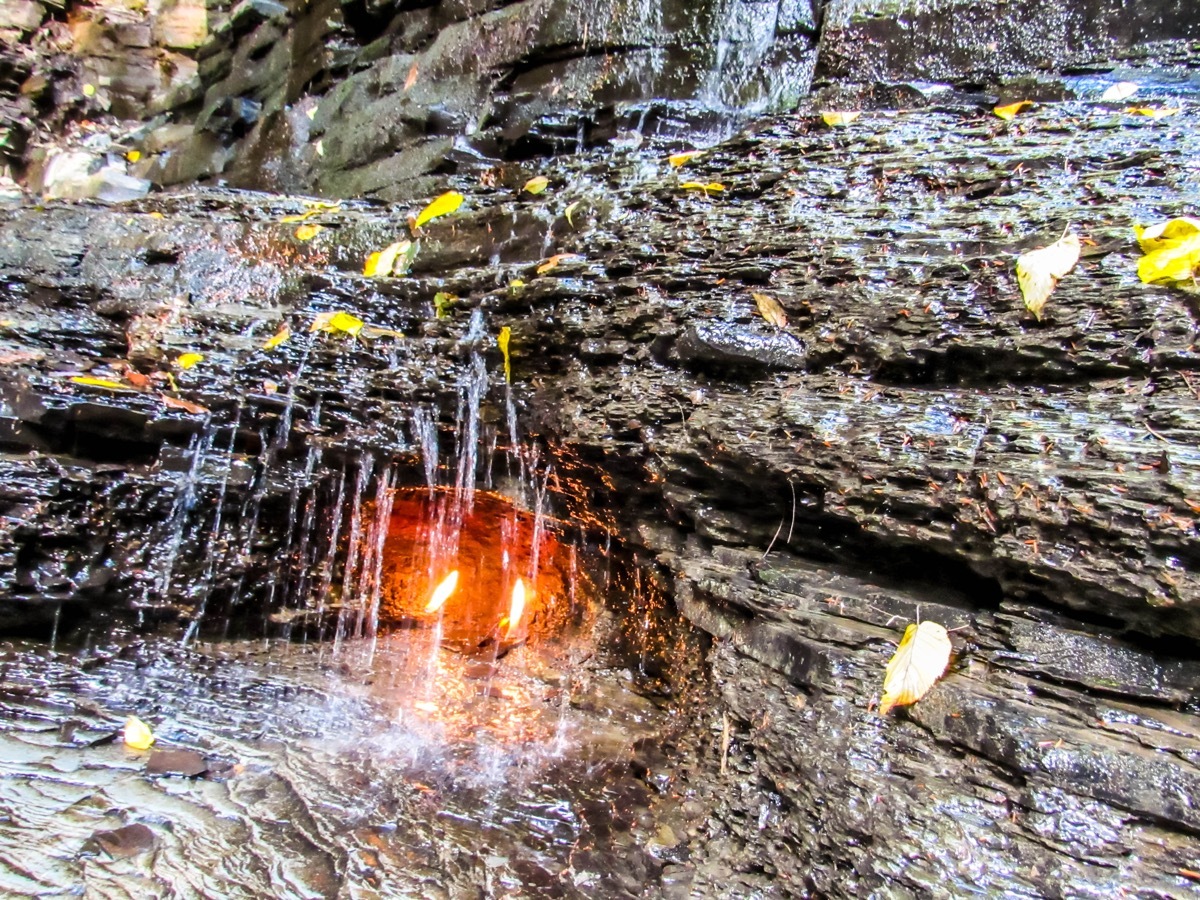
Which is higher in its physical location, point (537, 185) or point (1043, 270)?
point (537, 185)

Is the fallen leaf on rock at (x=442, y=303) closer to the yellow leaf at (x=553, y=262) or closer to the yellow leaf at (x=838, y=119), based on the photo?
the yellow leaf at (x=553, y=262)

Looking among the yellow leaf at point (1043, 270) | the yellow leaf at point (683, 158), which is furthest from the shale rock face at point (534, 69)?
the yellow leaf at point (1043, 270)

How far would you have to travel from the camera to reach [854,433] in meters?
3.31

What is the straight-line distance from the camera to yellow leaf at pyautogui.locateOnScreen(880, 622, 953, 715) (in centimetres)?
Result: 263

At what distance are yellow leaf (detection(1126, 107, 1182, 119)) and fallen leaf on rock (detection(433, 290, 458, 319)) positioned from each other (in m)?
5.41

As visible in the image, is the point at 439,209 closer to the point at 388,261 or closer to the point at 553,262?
the point at 388,261

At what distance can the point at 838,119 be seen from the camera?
5.55 m

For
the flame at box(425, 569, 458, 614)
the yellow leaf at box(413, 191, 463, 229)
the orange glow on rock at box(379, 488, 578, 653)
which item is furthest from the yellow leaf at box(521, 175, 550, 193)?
the flame at box(425, 569, 458, 614)

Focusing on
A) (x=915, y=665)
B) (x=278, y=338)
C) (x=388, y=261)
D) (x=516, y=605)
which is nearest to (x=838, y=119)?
(x=388, y=261)

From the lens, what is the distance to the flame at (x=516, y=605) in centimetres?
764

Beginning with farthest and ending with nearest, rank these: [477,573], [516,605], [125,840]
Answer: [477,573]
[516,605]
[125,840]

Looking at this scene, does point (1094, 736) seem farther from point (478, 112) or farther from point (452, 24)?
point (452, 24)

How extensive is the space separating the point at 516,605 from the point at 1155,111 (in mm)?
7349

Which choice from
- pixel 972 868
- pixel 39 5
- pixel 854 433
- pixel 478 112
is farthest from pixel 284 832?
pixel 39 5
